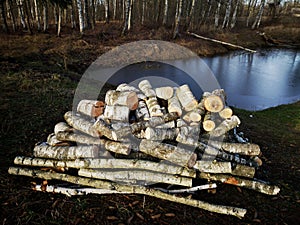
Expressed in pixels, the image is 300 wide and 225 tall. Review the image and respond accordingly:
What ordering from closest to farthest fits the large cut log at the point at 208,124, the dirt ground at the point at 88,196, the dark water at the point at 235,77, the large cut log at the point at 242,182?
1. the dirt ground at the point at 88,196
2. the large cut log at the point at 242,182
3. the large cut log at the point at 208,124
4. the dark water at the point at 235,77

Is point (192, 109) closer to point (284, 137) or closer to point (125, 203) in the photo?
point (125, 203)

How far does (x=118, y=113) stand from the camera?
175 inches

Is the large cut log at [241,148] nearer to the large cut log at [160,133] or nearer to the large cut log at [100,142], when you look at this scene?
the large cut log at [160,133]

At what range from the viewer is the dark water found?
11258 millimetres

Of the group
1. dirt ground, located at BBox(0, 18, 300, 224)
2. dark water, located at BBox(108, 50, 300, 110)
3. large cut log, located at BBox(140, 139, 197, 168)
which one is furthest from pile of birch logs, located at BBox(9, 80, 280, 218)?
dark water, located at BBox(108, 50, 300, 110)

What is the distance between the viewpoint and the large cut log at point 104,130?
13.0 ft

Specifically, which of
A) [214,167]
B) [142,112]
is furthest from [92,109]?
[214,167]

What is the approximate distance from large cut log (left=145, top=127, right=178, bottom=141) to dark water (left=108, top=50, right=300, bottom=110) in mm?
6347

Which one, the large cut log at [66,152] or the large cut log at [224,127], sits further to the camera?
the large cut log at [224,127]

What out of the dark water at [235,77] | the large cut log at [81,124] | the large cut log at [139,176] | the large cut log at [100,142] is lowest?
the dark water at [235,77]

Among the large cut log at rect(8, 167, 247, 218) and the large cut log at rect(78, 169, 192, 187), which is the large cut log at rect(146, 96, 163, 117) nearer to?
the large cut log at rect(78, 169, 192, 187)

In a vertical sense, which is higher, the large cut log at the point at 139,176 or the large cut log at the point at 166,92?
the large cut log at the point at 166,92

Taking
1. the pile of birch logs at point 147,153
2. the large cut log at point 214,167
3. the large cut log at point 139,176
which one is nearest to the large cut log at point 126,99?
the pile of birch logs at point 147,153

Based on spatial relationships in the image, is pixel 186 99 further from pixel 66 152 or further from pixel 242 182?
pixel 66 152
